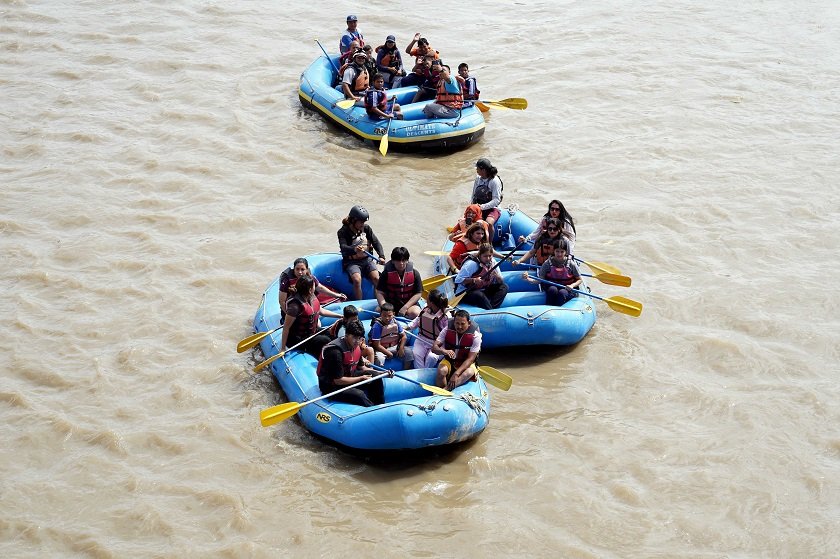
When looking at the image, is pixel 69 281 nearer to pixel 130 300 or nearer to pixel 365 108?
pixel 130 300

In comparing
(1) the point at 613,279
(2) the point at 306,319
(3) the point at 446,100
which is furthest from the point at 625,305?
(3) the point at 446,100

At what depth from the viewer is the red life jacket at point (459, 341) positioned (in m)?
7.87

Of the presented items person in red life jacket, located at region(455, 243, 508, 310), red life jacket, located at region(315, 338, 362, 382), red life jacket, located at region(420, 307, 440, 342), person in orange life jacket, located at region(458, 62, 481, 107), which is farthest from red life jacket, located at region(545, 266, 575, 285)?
person in orange life jacket, located at region(458, 62, 481, 107)

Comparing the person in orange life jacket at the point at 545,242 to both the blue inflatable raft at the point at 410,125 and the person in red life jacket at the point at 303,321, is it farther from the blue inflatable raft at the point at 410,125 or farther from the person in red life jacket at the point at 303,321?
the blue inflatable raft at the point at 410,125

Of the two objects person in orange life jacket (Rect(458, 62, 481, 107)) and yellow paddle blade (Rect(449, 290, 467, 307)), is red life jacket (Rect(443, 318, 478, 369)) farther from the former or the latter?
person in orange life jacket (Rect(458, 62, 481, 107))

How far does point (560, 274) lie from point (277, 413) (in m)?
3.25

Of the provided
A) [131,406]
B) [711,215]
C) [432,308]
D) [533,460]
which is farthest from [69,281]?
[711,215]

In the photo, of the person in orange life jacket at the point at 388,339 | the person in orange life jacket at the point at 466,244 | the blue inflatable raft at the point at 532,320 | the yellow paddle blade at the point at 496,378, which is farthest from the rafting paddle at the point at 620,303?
the person in orange life jacket at the point at 388,339

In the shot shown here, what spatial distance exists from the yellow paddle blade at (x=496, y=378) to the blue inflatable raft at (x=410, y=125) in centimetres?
536

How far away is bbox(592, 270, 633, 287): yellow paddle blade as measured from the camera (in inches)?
378

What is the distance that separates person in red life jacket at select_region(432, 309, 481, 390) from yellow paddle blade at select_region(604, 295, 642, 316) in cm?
207

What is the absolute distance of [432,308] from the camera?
26.4ft

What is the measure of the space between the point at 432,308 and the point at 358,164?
5.19 meters

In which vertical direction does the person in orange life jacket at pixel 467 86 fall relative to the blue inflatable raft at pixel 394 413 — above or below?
above
